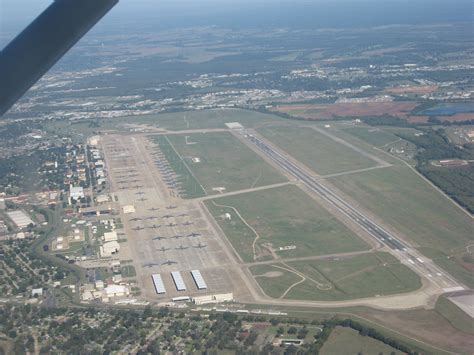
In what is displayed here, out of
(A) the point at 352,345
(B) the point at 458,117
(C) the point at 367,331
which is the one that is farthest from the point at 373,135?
(A) the point at 352,345

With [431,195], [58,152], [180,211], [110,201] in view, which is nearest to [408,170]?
[431,195]

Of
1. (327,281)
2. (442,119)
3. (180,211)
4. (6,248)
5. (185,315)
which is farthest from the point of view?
(442,119)

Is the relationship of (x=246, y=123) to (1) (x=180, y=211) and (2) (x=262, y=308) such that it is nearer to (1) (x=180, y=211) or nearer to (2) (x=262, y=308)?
(1) (x=180, y=211)

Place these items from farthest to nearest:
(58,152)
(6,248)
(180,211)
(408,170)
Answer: (58,152)
(408,170)
(180,211)
(6,248)

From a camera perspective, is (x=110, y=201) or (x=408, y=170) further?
(x=408, y=170)

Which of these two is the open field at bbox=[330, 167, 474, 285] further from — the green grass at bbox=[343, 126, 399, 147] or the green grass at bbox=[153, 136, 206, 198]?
the green grass at bbox=[153, 136, 206, 198]

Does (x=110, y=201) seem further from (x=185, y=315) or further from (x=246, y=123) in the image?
(x=246, y=123)

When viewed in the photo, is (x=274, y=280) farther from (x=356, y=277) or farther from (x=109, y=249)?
(x=109, y=249)
